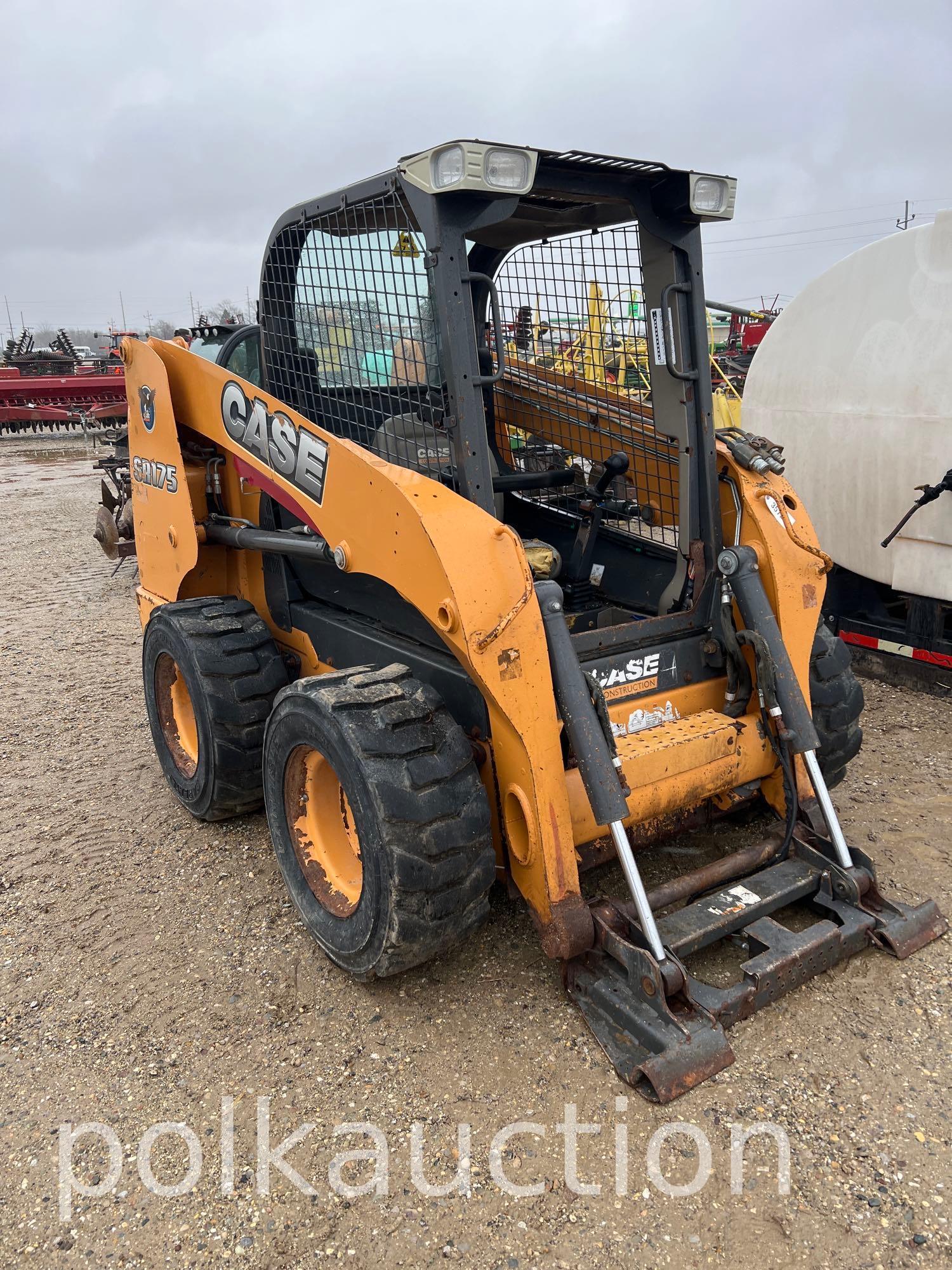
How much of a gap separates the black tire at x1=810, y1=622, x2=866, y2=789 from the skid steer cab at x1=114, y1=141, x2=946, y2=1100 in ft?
0.04

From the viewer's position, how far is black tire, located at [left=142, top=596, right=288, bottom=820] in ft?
11.6

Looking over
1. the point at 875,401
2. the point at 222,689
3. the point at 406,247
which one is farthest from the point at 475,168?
the point at 875,401

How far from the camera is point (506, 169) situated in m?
2.38

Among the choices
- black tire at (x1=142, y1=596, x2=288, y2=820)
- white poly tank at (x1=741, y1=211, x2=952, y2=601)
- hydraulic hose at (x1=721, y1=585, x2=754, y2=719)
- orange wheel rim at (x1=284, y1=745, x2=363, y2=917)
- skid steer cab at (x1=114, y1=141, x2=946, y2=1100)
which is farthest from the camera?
white poly tank at (x1=741, y1=211, x2=952, y2=601)

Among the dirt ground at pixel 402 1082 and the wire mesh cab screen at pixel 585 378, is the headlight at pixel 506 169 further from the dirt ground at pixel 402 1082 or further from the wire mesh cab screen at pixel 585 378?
the dirt ground at pixel 402 1082

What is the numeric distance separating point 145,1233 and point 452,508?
6.11 feet

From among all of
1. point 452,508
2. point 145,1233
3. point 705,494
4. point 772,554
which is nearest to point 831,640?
point 772,554

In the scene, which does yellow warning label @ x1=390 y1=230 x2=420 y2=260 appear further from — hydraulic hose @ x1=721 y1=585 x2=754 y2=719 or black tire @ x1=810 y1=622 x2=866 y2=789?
black tire @ x1=810 y1=622 x2=866 y2=789

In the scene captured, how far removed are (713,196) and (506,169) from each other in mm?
826

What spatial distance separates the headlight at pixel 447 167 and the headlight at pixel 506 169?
0.06 metres

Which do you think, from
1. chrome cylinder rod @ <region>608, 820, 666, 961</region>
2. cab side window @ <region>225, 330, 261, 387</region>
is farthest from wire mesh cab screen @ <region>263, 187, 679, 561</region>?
chrome cylinder rod @ <region>608, 820, 666, 961</region>

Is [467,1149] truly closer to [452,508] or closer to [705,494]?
[452,508]

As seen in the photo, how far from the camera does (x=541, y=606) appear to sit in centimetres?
251

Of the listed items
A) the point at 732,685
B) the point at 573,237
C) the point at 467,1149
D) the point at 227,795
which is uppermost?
the point at 573,237
